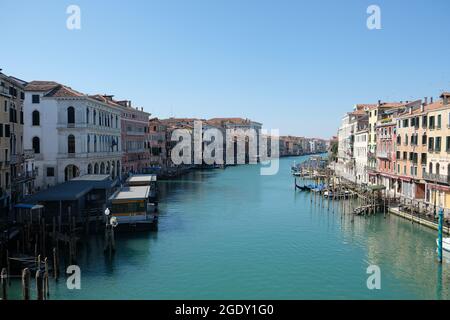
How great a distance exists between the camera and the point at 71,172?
30.5 metres

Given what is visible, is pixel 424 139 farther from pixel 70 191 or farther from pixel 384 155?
pixel 70 191

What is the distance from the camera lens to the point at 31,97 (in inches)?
1144

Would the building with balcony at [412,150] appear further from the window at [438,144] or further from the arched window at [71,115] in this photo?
the arched window at [71,115]

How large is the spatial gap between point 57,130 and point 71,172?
3.18 meters

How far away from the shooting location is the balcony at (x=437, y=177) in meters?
22.0

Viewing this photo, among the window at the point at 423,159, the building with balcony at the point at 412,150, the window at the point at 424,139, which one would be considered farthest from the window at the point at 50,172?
the window at the point at 424,139

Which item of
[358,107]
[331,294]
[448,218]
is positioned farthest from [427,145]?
[358,107]

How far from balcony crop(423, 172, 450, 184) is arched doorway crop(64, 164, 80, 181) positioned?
76.0 feet

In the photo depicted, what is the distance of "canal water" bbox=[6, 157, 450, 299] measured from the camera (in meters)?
13.2

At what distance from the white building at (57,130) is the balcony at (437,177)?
22.7 m

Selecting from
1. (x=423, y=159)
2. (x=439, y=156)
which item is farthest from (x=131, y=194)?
(x=423, y=159)

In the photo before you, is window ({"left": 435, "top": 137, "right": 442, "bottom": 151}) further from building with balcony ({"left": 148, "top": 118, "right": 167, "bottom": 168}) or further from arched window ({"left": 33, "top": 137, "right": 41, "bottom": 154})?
building with balcony ({"left": 148, "top": 118, "right": 167, "bottom": 168})

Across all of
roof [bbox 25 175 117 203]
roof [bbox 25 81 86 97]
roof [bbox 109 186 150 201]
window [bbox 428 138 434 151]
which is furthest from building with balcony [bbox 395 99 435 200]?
roof [bbox 25 81 86 97]

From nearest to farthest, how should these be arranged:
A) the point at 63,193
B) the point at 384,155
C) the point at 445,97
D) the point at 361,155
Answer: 1. the point at 63,193
2. the point at 445,97
3. the point at 384,155
4. the point at 361,155
